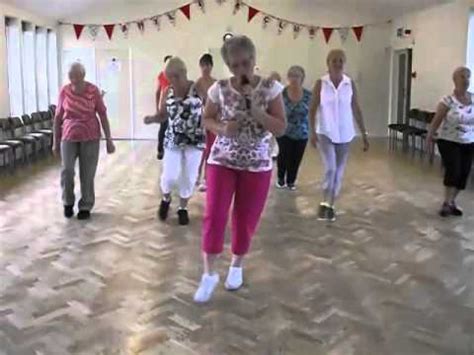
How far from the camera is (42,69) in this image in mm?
12031

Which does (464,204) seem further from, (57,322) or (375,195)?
(57,322)

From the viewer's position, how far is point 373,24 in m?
13.5

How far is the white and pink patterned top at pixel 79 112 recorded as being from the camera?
5332 millimetres

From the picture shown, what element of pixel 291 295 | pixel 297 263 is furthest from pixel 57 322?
pixel 297 263

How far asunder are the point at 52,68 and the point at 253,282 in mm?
10212

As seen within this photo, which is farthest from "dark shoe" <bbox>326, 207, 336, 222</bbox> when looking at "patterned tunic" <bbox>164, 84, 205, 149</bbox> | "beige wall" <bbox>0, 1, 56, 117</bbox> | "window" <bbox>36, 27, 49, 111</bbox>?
"window" <bbox>36, 27, 49, 111</bbox>

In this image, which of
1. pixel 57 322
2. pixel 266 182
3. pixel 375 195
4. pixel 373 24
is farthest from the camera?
pixel 373 24

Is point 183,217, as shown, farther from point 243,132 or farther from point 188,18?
point 188,18

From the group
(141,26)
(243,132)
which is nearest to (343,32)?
(141,26)

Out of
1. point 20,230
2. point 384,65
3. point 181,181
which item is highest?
point 384,65

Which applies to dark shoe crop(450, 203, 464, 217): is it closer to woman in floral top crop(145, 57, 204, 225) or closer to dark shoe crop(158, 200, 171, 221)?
woman in floral top crop(145, 57, 204, 225)

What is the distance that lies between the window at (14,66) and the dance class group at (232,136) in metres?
5.01

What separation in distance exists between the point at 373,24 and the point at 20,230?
1021 centimetres

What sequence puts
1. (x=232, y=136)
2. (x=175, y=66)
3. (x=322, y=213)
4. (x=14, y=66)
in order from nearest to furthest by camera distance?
(x=232, y=136) < (x=175, y=66) < (x=322, y=213) < (x=14, y=66)
